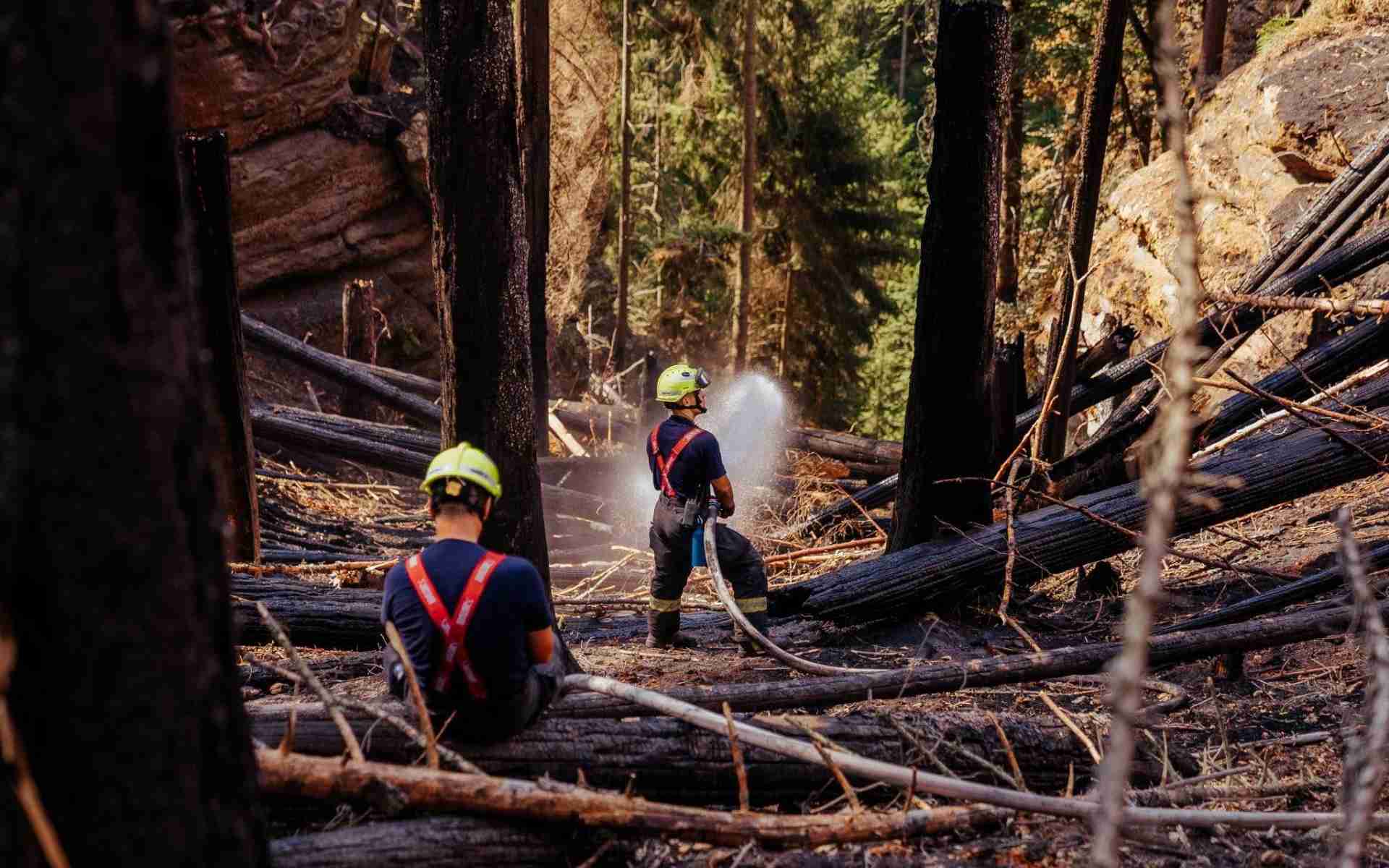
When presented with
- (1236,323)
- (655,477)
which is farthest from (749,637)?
(1236,323)

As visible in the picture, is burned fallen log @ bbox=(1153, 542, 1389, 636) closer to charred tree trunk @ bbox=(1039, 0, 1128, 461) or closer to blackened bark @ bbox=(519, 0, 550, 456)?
charred tree trunk @ bbox=(1039, 0, 1128, 461)

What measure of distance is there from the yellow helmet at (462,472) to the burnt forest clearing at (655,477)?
0.06 metres

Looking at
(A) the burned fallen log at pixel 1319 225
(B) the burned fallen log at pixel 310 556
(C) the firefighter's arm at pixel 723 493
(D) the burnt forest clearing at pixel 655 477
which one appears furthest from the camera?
(B) the burned fallen log at pixel 310 556

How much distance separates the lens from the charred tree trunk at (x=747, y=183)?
74.9 feet

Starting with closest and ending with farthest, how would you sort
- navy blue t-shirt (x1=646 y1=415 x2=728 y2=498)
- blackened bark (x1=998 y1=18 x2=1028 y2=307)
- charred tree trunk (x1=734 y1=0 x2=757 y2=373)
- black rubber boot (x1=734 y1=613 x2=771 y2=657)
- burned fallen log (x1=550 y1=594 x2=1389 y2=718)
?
burned fallen log (x1=550 y1=594 x2=1389 y2=718) → black rubber boot (x1=734 y1=613 x2=771 y2=657) → navy blue t-shirt (x1=646 y1=415 x2=728 y2=498) → blackened bark (x1=998 y1=18 x2=1028 y2=307) → charred tree trunk (x1=734 y1=0 x2=757 y2=373)

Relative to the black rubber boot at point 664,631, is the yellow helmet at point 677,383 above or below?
above

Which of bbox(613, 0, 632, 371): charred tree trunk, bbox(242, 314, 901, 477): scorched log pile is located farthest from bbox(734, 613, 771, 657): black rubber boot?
bbox(613, 0, 632, 371): charred tree trunk

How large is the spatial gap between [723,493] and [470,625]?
3.71m

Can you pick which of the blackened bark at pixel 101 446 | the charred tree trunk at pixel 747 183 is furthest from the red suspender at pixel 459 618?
the charred tree trunk at pixel 747 183

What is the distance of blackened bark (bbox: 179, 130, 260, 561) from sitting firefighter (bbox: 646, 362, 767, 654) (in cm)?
290

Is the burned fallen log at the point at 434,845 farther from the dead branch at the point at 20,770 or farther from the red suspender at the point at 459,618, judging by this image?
the dead branch at the point at 20,770

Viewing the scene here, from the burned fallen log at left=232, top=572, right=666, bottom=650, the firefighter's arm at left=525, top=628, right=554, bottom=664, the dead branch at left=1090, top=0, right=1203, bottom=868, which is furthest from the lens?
the burned fallen log at left=232, top=572, right=666, bottom=650

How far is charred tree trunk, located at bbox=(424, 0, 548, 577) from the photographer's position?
224 inches

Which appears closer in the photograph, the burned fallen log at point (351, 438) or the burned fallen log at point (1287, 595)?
the burned fallen log at point (1287, 595)
